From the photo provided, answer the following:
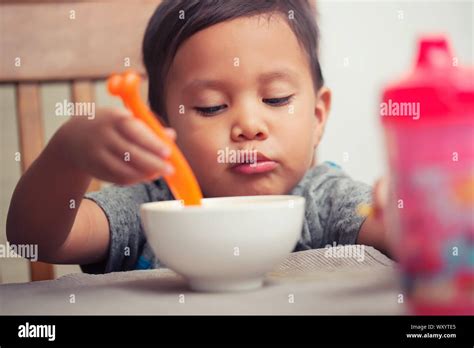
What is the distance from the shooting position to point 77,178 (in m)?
0.57

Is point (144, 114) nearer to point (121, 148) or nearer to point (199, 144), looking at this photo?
point (121, 148)

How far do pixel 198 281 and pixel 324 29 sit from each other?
735 millimetres

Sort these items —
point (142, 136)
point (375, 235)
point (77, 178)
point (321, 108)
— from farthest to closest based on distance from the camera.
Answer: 1. point (321, 108)
2. point (375, 235)
3. point (77, 178)
4. point (142, 136)

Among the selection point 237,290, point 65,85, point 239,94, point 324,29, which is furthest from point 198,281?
point 324,29

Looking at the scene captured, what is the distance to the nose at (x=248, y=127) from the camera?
72 centimetres

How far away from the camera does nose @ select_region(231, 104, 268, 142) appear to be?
0.72m

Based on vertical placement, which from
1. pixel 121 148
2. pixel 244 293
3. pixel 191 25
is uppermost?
pixel 191 25

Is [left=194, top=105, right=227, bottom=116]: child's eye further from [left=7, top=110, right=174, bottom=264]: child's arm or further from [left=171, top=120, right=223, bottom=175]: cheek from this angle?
[left=7, top=110, right=174, bottom=264]: child's arm

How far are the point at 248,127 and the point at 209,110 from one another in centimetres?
7

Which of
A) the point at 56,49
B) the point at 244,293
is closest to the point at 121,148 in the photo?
the point at 244,293

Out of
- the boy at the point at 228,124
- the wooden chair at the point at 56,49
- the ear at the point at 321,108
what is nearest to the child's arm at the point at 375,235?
the boy at the point at 228,124

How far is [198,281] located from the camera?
480mm

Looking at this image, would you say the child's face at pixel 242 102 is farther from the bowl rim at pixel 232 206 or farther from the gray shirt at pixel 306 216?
the bowl rim at pixel 232 206
